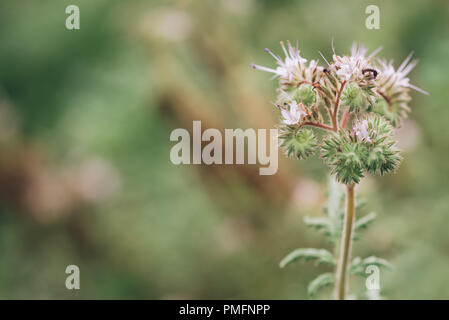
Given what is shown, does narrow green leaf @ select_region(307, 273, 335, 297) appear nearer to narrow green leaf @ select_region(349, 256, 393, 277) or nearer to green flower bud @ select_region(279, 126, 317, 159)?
narrow green leaf @ select_region(349, 256, 393, 277)

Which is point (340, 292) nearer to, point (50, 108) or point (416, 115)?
point (416, 115)

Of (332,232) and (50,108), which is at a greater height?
(50,108)

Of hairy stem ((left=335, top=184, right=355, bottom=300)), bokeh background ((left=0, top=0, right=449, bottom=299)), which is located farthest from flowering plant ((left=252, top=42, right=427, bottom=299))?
bokeh background ((left=0, top=0, right=449, bottom=299))

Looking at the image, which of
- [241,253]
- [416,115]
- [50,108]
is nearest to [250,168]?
[241,253]

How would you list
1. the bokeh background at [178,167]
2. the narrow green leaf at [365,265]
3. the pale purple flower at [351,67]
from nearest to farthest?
the pale purple flower at [351,67] → the narrow green leaf at [365,265] → the bokeh background at [178,167]

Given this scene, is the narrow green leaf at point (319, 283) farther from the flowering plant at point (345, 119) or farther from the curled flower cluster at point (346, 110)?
the curled flower cluster at point (346, 110)

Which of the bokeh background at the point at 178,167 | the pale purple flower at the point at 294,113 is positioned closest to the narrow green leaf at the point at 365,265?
the pale purple flower at the point at 294,113

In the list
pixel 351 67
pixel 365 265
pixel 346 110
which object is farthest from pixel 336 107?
pixel 365 265
